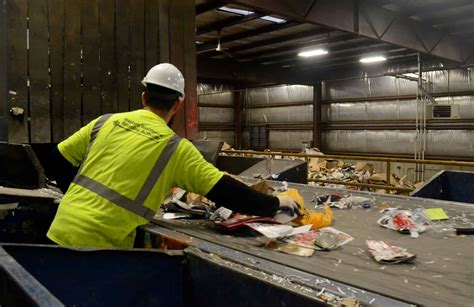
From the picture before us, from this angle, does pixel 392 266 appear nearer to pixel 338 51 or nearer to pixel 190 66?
pixel 190 66

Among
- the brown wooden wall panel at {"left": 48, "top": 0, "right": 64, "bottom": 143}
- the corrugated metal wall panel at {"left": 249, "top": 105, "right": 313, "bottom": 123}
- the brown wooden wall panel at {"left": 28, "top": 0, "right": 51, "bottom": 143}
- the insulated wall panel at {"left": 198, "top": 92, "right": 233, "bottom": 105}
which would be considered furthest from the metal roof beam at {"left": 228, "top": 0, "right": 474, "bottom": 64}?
the insulated wall panel at {"left": 198, "top": 92, "right": 233, "bottom": 105}

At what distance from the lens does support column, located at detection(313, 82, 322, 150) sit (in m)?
13.2

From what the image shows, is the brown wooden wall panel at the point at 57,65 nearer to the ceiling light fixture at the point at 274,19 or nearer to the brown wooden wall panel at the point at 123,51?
the brown wooden wall panel at the point at 123,51

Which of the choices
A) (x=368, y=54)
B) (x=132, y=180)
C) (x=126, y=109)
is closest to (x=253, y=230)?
(x=132, y=180)

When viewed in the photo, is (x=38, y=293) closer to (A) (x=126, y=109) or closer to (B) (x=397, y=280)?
(B) (x=397, y=280)

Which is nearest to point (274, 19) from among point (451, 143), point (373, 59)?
point (373, 59)

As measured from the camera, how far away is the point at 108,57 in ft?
12.9

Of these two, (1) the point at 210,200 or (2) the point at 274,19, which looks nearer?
(1) the point at 210,200

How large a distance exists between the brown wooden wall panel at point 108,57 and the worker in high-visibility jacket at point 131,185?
216 centimetres

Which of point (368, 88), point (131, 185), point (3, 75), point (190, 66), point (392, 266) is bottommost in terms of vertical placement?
point (392, 266)

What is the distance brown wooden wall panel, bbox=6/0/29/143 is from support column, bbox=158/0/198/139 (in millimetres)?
1319

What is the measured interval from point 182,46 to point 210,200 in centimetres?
280

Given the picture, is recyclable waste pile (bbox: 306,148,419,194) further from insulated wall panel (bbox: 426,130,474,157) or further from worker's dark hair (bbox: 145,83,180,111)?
worker's dark hair (bbox: 145,83,180,111)

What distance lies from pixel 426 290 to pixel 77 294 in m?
1.29
